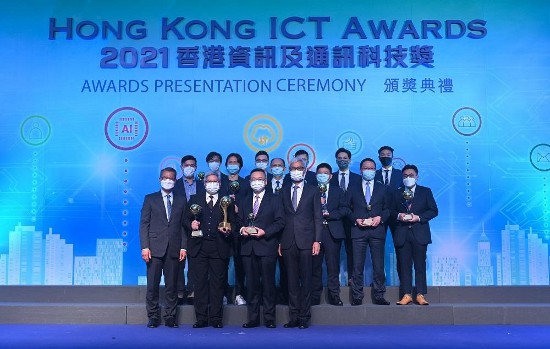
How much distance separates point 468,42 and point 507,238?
89.2 inches

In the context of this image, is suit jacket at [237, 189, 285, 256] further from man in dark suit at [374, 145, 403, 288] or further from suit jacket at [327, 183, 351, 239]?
man in dark suit at [374, 145, 403, 288]

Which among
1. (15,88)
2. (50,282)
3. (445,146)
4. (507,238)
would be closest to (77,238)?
(50,282)

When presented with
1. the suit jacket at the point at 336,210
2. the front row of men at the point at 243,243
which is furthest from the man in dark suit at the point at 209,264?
the suit jacket at the point at 336,210

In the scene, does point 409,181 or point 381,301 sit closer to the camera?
point 381,301

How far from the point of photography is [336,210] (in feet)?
20.7

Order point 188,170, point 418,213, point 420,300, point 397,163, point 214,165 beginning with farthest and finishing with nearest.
A: point 397,163, point 214,165, point 188,170, point 418,213, point 420,300

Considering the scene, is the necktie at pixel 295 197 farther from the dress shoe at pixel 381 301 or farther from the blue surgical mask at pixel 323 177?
the dress shoe at pixel 381 301

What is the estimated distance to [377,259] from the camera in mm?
6309

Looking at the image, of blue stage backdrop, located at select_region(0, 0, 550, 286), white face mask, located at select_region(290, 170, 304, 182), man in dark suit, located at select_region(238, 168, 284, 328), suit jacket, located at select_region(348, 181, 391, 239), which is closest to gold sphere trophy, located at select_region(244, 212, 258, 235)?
man in dark suit, located at select_region(238, 168, 284, 328)

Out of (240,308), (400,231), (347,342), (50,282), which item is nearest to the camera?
(347,342)

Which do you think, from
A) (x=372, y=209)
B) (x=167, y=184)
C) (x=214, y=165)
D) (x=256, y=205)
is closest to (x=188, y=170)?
(x=214, y=165)

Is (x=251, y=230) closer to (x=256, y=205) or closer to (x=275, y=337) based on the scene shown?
(x=256, y=205)

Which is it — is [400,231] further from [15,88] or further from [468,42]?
[15,88]

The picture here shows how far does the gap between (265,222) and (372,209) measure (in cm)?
113
